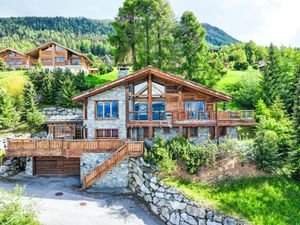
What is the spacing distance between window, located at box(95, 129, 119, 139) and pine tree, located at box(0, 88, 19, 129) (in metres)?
11.5

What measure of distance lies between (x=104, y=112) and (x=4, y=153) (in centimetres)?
953

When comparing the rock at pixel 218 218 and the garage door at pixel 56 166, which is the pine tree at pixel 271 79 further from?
the garage door at pixel 56 166

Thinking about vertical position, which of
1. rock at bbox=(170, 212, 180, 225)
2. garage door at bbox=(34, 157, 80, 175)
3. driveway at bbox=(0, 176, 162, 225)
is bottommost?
rock at bbox=(170, 212, 180, 225)

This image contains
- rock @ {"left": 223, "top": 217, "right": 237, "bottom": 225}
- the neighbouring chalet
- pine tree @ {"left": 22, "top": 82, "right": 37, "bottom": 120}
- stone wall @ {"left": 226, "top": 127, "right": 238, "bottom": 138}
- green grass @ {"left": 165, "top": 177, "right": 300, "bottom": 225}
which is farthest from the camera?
pine tree @ {"left": 22, "top": 82, "right": 37, "bottom": 120}

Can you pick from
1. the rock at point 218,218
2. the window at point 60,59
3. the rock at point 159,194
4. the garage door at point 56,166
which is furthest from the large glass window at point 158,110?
the window at point 60,59

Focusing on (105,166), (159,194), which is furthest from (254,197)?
(105,166)

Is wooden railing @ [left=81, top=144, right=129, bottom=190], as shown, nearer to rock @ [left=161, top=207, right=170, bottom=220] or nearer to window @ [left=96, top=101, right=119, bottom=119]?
window @ [left=96, top=101, right=119, bottom=119]

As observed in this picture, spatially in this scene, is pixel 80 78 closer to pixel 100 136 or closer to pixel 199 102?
pixel 100 136

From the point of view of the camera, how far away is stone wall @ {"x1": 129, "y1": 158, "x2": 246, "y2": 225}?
1569cm

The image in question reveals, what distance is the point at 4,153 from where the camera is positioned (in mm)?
22359

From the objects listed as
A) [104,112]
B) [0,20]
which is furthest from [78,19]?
[104,112]

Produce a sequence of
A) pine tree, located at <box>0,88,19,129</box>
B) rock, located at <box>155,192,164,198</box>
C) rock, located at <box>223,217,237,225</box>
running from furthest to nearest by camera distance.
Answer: pine tree, located at <box>0,88,19,129</box> → rock, located at <box>155,192,164,198</box> → rock, located at <box>223,217,237,225</box>

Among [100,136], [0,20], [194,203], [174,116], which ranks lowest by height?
[194,203]

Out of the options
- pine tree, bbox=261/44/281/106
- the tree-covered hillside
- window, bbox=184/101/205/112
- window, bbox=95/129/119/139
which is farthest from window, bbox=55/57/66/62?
the tree-covered hillside
